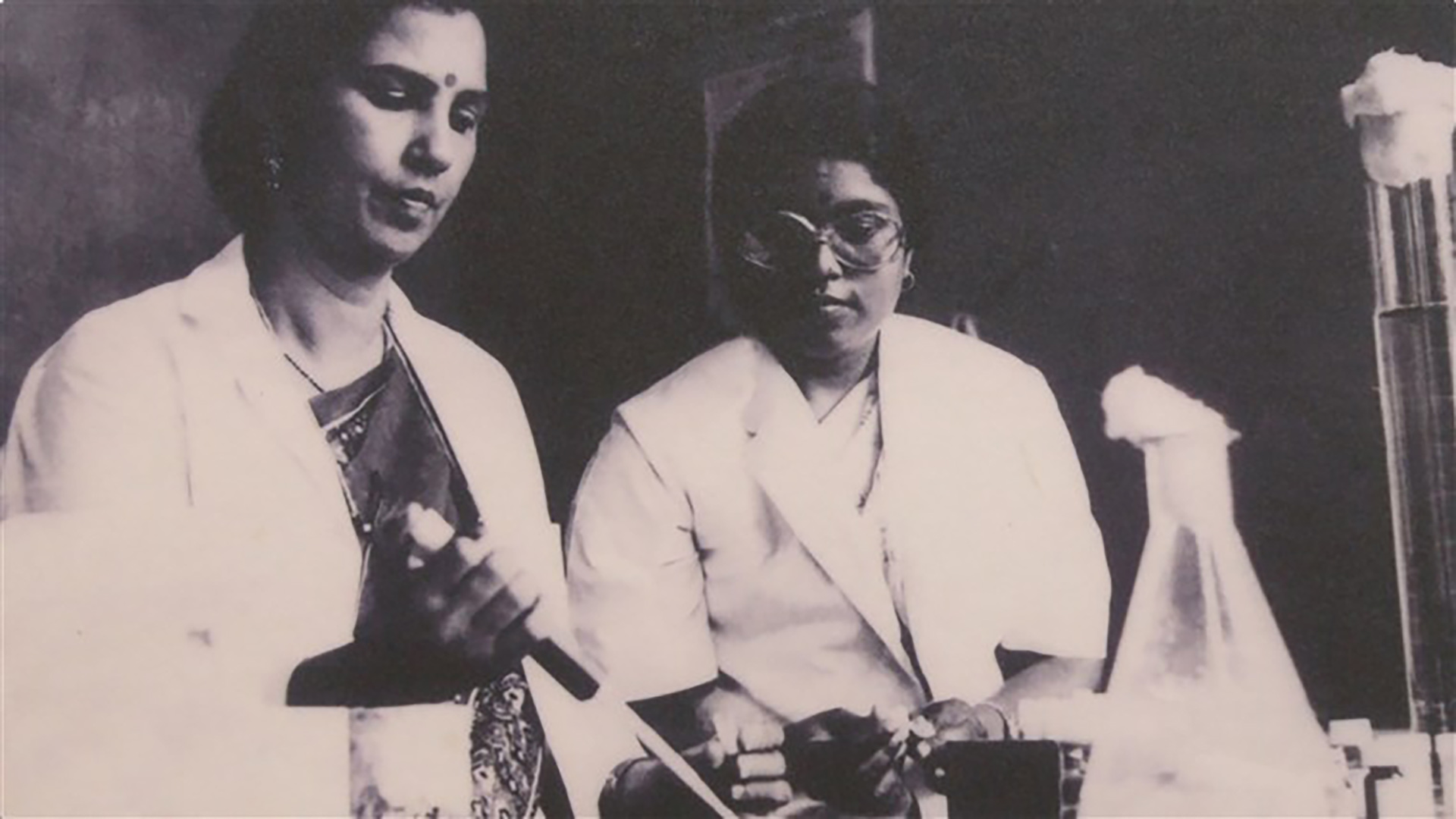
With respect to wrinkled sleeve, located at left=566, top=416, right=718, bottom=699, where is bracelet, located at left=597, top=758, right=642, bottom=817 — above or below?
below

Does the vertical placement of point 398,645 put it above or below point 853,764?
above

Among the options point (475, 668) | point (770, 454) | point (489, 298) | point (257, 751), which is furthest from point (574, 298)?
point (257, 751)

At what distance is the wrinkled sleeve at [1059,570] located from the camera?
6.82 feet

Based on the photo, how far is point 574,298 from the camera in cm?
216

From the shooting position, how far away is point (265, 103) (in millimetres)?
2107

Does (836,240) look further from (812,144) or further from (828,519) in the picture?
(828,519)

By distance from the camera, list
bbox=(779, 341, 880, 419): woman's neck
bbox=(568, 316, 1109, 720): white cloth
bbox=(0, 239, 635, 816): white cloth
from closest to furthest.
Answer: bbox=(0, 239, 635, 816): white cloth, bbox=(568, 316, 1109, 720): white cloth, bbox=(779, 341, 880, 419): woman's neck

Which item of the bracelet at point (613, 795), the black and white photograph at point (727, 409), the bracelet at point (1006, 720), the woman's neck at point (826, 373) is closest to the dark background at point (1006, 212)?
the black and white photograph at point (727, 409)

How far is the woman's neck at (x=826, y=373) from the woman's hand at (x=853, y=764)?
0.43 m

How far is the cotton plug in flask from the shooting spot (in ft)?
6.66

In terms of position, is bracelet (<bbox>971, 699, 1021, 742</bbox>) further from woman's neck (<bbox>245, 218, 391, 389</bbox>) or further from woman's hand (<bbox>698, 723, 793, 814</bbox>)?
woman's neck (<bbox>245, 218, 391, 389</bbox>)

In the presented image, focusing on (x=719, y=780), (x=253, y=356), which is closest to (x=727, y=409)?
(x=719, y=780)

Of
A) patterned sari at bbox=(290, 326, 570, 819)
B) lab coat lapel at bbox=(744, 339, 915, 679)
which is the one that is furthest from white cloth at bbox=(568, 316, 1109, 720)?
patterned sari at bbox=(290, 326, 570, 819)

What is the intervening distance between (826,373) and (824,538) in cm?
24
